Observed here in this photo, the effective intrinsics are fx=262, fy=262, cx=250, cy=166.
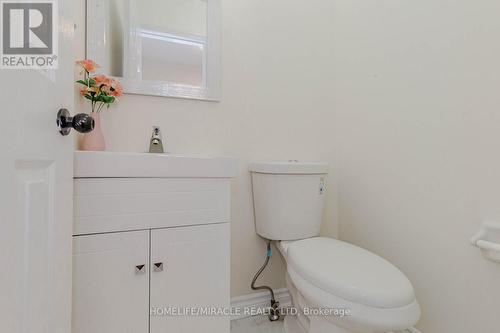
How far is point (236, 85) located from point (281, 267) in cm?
99

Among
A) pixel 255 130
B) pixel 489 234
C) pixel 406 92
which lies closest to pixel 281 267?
pixel 255 130

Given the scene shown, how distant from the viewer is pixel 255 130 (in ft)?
4.41

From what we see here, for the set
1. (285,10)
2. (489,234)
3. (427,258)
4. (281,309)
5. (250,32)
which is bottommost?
(281,309)

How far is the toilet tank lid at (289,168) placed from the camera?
3.90 ft

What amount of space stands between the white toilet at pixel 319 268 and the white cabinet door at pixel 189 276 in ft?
0.92

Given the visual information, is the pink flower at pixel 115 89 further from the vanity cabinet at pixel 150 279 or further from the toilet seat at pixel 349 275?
the toilet seat at pixel 349 275

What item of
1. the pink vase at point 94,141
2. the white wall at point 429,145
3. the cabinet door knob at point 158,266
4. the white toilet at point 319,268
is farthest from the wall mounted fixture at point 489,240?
the pink vase at point 94,141

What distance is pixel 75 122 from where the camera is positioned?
1.60 feet

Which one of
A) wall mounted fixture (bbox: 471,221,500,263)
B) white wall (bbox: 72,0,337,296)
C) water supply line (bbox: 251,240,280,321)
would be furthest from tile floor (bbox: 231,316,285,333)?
wall mounted fixture (bbox: 471,221,500,263)

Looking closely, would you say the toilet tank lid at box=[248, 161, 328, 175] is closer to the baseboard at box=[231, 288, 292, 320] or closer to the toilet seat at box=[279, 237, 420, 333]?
the toilet seat at box=[279, 237, 420, 333]

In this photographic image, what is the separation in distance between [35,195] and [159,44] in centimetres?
97

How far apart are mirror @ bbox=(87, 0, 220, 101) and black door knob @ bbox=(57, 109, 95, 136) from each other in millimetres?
684

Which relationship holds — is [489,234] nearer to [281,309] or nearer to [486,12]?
[486,12]

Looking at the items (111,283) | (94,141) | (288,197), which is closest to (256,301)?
(288,197)
